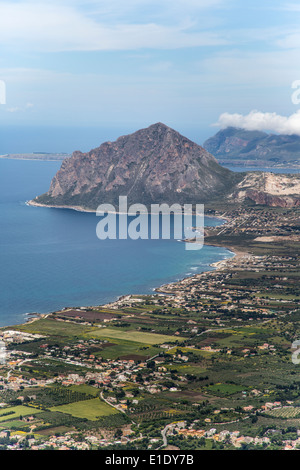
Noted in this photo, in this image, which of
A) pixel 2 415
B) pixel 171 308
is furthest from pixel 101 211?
pixel 2 415

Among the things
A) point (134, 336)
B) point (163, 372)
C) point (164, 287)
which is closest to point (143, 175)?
point (164, 287)

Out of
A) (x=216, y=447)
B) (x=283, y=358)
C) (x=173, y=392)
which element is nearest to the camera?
(x=216, y=447)

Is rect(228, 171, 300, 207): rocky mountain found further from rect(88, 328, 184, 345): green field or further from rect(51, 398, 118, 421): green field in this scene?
rect(51, 398, 118, 421): green field

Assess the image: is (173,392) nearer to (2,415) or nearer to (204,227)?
(2,415)

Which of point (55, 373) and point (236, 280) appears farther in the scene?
point (236, 280)

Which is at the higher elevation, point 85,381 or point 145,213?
point 145,213

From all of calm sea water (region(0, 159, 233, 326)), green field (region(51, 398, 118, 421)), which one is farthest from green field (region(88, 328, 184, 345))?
green field (region(51, 398, 118, 421))
